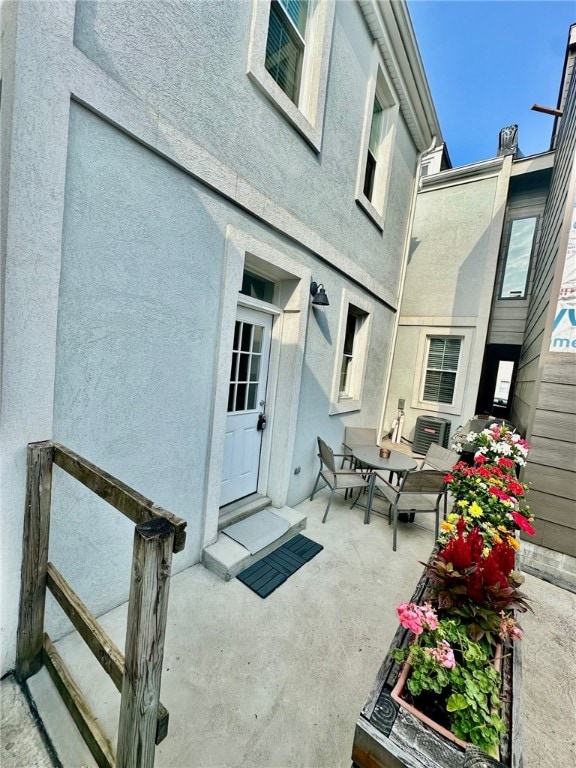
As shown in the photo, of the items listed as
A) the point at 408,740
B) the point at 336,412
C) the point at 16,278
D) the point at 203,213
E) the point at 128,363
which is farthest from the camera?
the point at 336,412

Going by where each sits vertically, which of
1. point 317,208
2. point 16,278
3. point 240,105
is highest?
point 240,105

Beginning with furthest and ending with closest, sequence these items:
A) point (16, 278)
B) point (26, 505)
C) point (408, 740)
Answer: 1. point (26, 505)
2. point (16, 278)
3. point (408, 740)

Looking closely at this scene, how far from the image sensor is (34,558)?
1.78 metres

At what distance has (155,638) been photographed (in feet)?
3.95

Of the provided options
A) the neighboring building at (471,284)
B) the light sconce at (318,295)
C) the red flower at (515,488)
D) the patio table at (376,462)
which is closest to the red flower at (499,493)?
the red flower at (515,488)

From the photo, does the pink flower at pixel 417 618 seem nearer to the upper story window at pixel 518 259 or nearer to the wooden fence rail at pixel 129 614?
the wooden fence rail at pixel 129 614

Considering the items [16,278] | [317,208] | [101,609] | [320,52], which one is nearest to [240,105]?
[317,208]

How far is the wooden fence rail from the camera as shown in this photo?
3.84 feet

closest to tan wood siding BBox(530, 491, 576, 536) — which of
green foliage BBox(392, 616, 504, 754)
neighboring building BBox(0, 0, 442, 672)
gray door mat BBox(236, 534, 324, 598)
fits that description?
gray door mat BBox(236, 534, 324, 598)

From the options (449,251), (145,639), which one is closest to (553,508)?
(145,639)

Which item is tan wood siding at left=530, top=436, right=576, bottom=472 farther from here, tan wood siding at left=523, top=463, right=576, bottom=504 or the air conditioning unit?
the air conditioning unit

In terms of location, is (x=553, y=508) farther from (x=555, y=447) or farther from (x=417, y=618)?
A: (x=417, y=618)

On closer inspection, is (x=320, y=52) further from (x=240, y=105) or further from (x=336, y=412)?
(x=336, y=412)

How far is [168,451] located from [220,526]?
119 cm
